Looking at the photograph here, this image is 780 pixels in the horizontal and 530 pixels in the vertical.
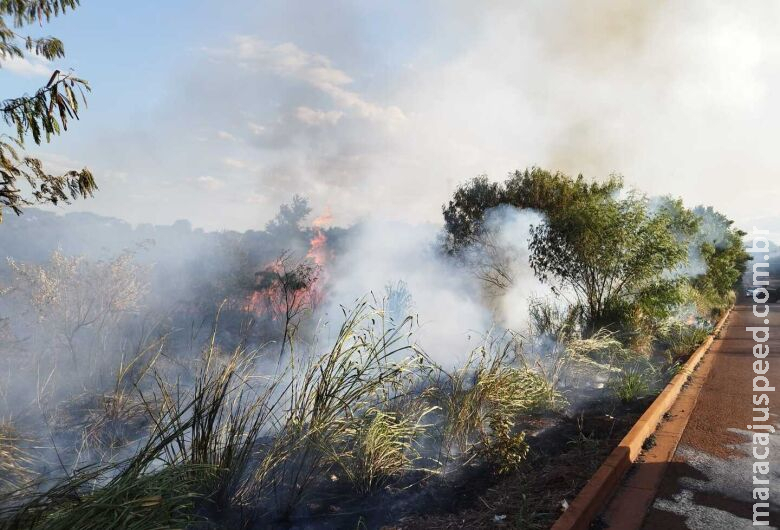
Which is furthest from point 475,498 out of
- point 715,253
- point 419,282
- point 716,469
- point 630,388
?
point 715,253

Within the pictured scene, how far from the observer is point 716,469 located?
3480mm

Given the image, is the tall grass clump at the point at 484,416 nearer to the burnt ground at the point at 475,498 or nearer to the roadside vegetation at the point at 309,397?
the roadside vegetation at the point at 309,397

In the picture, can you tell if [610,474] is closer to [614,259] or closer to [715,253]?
[614,259]

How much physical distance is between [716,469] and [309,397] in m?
2.98

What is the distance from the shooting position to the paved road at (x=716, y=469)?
2783 mm

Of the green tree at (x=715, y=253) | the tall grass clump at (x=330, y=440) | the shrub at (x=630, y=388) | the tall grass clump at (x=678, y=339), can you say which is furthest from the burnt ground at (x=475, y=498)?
the green tree at (x=715, y=253)

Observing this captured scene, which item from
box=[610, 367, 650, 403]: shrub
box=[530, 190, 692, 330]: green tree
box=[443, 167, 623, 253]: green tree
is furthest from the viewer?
box=[443, 167, 623, 253]: green tree

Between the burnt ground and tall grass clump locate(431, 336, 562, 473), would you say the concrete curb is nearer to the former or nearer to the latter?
the burnt ground

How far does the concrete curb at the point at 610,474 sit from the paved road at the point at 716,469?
24cm

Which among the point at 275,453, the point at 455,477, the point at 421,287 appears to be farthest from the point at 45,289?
the point at 421,287

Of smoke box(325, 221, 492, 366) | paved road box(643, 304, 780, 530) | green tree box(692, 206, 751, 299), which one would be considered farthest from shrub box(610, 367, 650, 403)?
green tree box(692, 206, 751, 299)

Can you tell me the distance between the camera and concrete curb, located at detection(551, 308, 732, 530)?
8.28 feet

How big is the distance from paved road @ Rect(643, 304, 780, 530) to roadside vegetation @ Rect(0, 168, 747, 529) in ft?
1.56

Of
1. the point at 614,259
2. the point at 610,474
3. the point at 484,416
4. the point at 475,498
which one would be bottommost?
the point at 475,498
